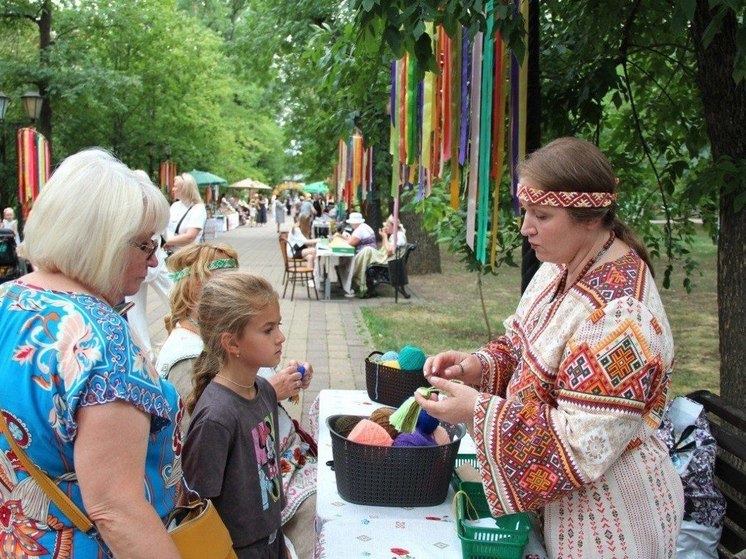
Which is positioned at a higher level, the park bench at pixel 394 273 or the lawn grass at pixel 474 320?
the park bench at pixel 394 273

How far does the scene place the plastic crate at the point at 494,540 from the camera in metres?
2.09

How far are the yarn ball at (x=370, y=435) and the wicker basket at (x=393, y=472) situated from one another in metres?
0.05

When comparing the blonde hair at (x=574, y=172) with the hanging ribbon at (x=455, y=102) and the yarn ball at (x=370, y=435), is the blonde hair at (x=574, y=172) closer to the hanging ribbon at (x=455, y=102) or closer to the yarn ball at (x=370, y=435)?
the yarn ball at (x=370, y=435)

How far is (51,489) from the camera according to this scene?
1.64 metres

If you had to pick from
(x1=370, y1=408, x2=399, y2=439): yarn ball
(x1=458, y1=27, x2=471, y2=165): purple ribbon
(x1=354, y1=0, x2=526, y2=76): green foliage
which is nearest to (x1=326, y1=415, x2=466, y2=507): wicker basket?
(x1=370, y1=408, x2=399, y2=439): yarn ball

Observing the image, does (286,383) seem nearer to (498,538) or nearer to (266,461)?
(266,461)

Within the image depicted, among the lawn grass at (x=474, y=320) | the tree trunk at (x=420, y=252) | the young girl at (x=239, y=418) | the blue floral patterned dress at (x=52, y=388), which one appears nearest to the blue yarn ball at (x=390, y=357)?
the young girl at (x=239, y=418)

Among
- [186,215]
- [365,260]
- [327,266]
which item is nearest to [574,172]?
[186,215]

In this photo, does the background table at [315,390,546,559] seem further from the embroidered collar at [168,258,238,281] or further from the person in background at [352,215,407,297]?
the person in background at [352,215,407,297]

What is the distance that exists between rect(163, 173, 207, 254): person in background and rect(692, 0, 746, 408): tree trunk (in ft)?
17.8

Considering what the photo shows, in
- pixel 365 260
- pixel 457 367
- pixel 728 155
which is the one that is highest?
pixel 728 155

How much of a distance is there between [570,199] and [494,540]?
924 millimetres

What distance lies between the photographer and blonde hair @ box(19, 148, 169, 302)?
1.71 metres

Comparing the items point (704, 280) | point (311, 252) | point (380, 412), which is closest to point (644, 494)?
point (380, 412)
